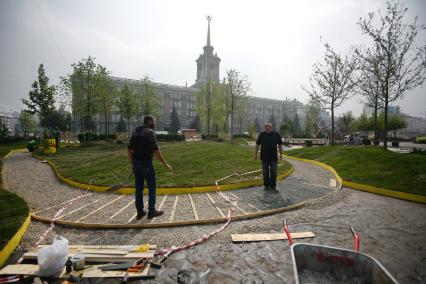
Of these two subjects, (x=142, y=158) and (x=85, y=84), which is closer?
(x=142, y=158)

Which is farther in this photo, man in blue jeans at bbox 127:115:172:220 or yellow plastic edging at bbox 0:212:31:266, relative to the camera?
man in blue jeans at bbox 127:115:172:220

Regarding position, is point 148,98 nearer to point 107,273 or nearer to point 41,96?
point 41,96

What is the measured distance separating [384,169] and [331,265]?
31.8ft

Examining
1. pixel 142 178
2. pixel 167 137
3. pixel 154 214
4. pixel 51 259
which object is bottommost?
pixel 154 214

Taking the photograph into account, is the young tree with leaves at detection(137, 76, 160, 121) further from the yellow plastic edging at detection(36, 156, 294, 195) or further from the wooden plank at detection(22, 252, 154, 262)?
the wooden plank at detection(22, 252, 154, 262)

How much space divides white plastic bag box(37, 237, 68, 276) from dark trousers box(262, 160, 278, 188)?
6591 mm

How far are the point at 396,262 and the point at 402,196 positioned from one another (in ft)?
17.0

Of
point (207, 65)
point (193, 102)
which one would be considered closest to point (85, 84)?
point (193, 102)

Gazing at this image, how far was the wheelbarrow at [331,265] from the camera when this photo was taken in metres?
2.71

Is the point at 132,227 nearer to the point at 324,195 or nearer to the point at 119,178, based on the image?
the point at 119,178

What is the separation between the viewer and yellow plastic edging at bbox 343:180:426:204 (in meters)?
7.38

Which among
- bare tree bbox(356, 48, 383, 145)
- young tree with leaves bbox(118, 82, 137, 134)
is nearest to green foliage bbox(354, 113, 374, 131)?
bare tree bbox(356, 48, 383, 145)

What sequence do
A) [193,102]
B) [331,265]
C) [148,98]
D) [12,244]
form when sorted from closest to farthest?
[331,265] → [12,244] → [148,98] → [193,102]

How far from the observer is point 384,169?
408 inches
